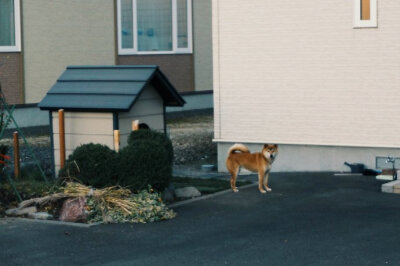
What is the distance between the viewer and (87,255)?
9.89 m

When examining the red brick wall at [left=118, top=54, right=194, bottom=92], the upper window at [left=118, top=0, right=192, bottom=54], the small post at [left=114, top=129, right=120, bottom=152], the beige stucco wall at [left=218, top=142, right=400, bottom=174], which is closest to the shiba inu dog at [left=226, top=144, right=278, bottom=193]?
the small post at [left=114, top=129, right=120, bottom=152]

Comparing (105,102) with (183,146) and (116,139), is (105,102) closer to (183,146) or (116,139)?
(116,139)

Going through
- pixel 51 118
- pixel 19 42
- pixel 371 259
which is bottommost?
pixel 371 259

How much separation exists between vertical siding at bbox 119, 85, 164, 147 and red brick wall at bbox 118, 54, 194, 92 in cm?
1417

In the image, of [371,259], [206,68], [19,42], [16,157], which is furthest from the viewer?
[206,68]

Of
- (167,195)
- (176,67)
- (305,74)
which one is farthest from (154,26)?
(167,195)

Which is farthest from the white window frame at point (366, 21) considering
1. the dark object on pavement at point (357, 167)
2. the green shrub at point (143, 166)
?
the green shrub at point (143, 166)

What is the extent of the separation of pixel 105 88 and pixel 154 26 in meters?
16.3

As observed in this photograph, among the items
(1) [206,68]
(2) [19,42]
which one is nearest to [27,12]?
(2) [19,42]

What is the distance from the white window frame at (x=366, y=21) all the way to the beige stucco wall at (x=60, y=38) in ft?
39.1

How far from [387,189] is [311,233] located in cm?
363

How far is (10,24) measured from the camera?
24781mm

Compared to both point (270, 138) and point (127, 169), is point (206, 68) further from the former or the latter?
point (127, 169)

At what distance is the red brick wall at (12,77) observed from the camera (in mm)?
24172
